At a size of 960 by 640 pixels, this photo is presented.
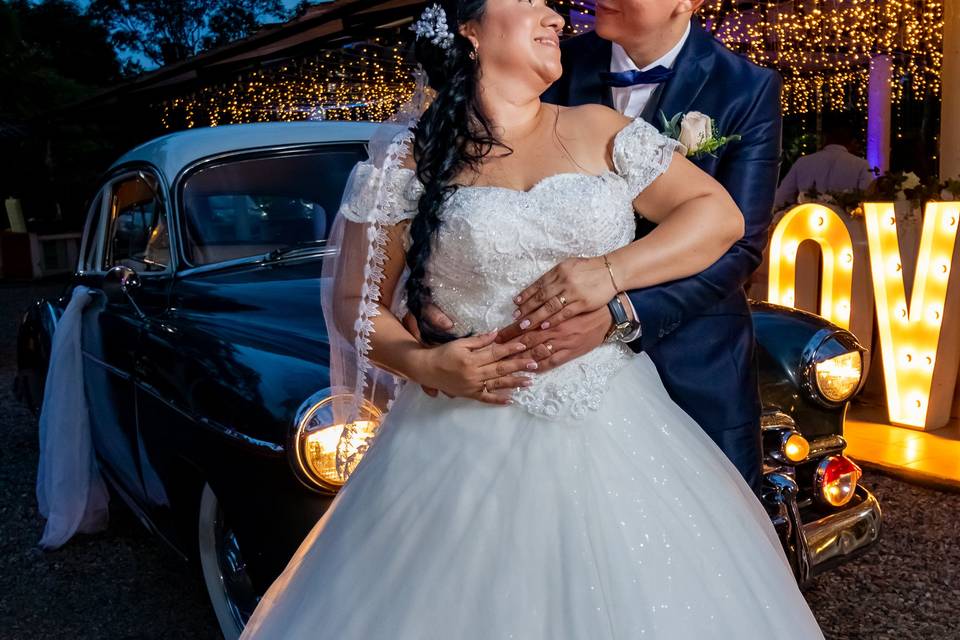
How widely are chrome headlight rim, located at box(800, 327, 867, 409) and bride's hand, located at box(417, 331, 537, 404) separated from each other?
159cm

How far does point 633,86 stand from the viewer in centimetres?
227

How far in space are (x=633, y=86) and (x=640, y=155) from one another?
484 mm

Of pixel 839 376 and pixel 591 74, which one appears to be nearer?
pixel 591 74

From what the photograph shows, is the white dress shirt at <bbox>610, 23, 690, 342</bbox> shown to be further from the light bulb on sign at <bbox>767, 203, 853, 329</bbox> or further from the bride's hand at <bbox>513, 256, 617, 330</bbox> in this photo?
the light bulb on sign at <bbox>767, 203, 853, 329</bbox>

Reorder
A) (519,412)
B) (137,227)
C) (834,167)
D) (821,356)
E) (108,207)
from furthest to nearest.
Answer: (834,167)
(108,207)
(137,227)
(821,356)
(519,412)

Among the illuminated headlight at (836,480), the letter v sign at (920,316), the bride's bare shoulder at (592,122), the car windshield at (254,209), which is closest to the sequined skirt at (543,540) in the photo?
the bride's bare shoulder at (592,122)


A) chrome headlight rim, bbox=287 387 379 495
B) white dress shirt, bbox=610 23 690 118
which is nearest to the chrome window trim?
chrome headlight rim, bbox=287 387 379 495

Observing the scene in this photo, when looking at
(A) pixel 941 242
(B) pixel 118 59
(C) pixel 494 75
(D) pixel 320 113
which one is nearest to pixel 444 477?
(C) pixel 494 75

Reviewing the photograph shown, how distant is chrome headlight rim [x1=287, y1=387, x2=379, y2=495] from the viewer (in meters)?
2.45

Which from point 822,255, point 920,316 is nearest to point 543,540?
point 920,316

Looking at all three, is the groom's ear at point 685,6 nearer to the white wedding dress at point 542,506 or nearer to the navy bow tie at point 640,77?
the navy bow tie at point 640,77

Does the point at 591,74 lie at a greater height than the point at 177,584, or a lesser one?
greater

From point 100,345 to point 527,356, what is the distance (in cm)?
268

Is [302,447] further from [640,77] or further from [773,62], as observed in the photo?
[773,62]
